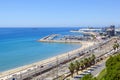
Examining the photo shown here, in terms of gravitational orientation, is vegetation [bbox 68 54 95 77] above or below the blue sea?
above

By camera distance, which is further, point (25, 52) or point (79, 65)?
point (25, 52)

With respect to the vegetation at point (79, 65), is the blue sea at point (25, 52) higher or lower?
lower

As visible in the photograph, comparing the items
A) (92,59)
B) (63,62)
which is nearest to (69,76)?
(92,59)

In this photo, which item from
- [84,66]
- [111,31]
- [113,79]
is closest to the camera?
[113,79]

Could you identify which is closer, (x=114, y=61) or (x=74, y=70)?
(x=114, y=61)

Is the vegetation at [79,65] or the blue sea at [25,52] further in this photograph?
the blue sea at [25,52]

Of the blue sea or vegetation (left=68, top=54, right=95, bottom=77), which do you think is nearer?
vegetation (left=68, top=54, right=95, bottom=77)

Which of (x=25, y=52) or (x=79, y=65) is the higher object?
(x=79, y=65)

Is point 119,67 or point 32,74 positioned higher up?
point 119,67

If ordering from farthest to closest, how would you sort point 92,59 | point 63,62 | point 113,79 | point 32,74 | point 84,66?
1. point 63,62
2. point 92,59
3. point 84,66
4. point 32,74
5. point 113,79

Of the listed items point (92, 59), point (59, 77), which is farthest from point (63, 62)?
point (59, 77)

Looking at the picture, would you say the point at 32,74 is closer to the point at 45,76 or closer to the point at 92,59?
the point at 45,76
